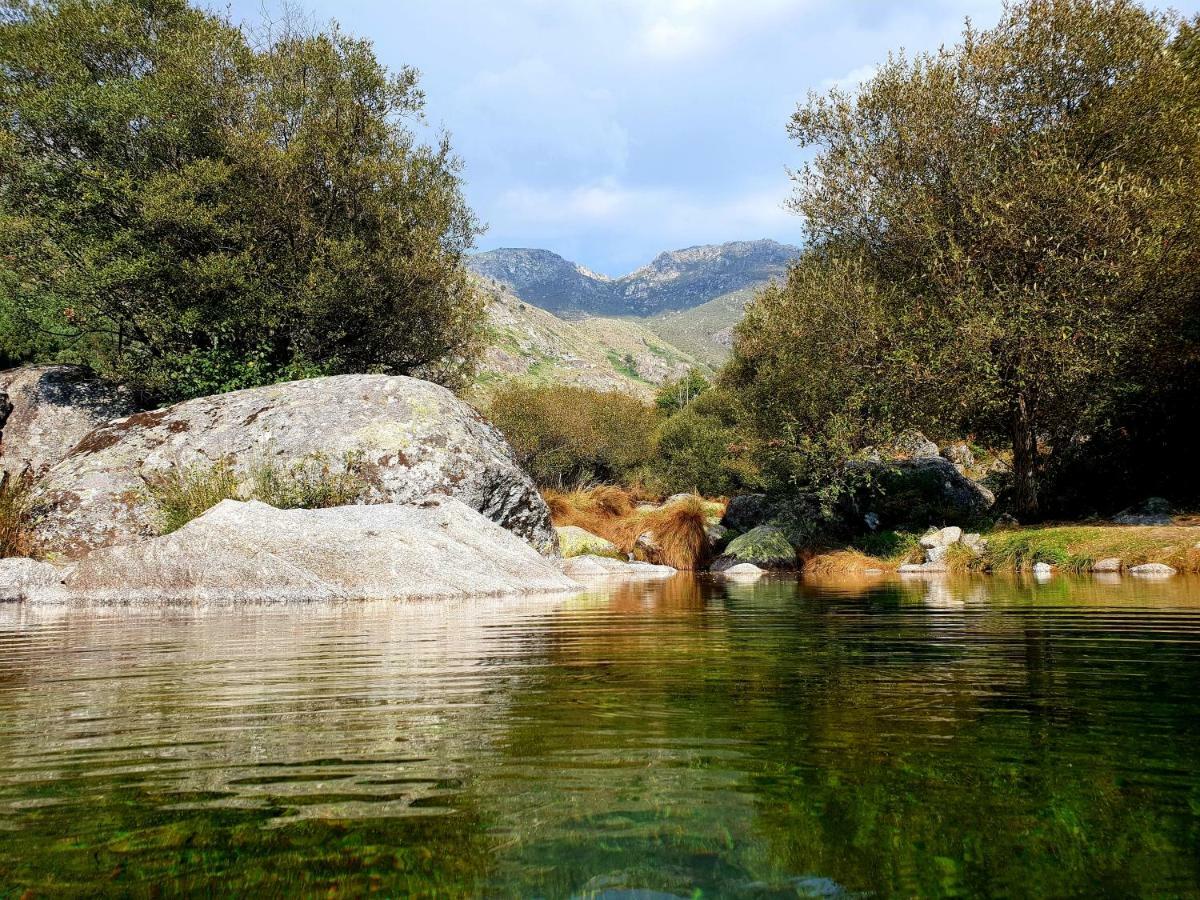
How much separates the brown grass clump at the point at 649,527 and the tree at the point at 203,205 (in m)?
7.50

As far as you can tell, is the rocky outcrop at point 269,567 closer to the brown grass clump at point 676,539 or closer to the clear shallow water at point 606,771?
the clear shallow water at point 606,771

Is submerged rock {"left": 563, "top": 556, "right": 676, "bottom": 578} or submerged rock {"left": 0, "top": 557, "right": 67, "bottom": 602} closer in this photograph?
submerged rock {"left": 0, "top": 557, "right": 67, "bottom": 602}

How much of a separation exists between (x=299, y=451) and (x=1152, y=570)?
17.5m

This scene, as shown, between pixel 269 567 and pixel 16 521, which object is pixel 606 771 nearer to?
pixel 269 567

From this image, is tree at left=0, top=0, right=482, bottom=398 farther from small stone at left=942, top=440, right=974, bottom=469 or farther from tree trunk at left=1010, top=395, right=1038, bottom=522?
small stone at left=942, top=440, right=974, bottom=469

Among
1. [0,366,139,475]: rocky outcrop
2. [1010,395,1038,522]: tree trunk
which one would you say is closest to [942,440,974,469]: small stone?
[1010,395,1038,522]: tree trunk

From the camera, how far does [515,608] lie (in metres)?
8.84

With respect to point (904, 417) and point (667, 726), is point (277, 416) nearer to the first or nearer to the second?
point (667, 726)

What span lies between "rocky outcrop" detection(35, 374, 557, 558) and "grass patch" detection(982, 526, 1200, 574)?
37.8 feet

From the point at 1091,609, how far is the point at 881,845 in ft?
25.6

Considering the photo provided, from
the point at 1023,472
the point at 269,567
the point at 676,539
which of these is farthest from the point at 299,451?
the point at 1023,472

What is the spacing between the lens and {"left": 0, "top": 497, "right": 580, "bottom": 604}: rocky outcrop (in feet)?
32.8

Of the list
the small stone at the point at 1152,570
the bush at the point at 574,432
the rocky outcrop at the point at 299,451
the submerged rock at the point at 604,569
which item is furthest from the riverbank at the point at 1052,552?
the bush at the point at 574,432

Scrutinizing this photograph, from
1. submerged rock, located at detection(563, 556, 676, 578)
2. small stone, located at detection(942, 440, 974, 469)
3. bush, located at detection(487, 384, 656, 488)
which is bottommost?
submerged rock, located at detection(563, 556, 676, 578)
